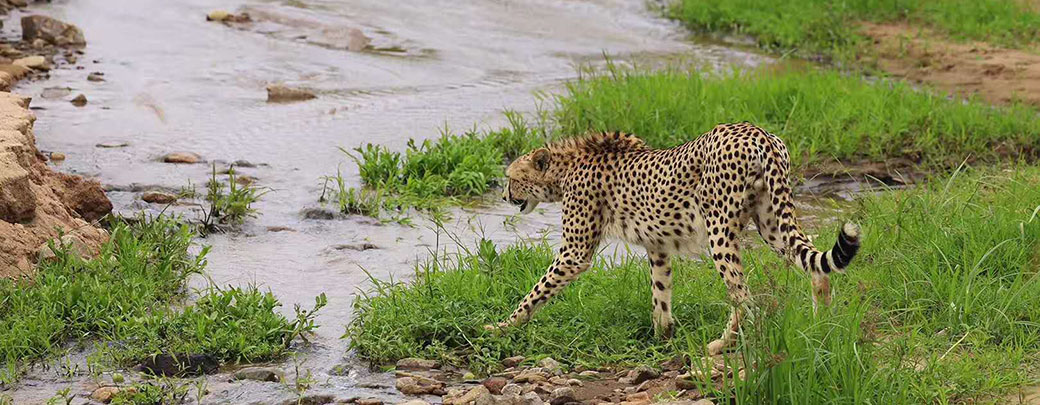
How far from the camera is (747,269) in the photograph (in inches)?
260

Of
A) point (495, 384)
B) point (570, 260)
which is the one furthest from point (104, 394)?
point (570, 260)

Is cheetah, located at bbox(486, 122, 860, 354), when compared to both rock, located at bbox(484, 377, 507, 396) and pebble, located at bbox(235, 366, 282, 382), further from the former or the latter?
pebble, located at bbox(235, 366, 282, 382)

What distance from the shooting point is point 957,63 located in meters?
12.8

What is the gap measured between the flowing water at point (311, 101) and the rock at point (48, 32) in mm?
299

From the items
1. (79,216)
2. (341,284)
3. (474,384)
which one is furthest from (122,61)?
(474,384)

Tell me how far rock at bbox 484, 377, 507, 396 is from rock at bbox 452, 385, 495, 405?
9 centimetres

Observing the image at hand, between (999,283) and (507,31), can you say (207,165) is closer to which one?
(999,283)

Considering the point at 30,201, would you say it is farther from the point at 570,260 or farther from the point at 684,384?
the point at 684,384

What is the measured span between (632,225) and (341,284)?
196 cm

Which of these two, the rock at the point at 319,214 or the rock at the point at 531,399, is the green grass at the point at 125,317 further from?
the rock at the point at 319,214

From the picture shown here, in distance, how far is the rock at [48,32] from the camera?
13.2 metres

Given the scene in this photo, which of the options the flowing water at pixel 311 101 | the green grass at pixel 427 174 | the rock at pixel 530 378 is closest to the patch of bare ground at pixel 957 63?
the flowing water at pixel 311 101

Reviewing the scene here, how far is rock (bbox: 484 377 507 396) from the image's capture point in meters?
5.50

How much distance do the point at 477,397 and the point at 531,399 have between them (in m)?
0.22
